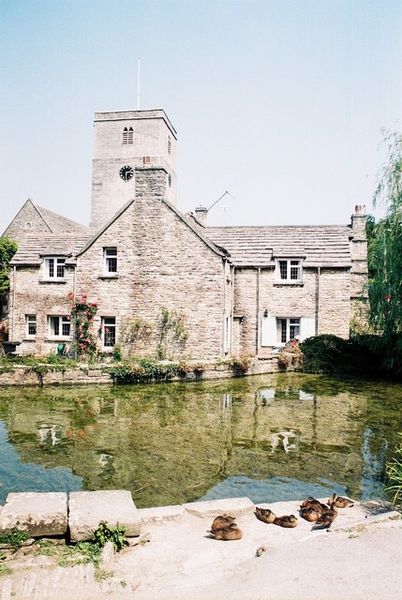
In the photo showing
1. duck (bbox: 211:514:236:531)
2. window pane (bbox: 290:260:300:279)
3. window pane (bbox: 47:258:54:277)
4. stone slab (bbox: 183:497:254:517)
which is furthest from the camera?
window pane (bbox: 47:258:54:277)

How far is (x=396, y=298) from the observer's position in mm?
20172

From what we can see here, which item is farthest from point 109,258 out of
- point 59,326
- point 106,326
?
point 59,326

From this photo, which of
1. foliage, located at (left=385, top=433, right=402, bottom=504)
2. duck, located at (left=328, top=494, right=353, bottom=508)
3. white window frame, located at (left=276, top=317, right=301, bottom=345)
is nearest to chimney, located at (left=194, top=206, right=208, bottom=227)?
white window frame, located at (left=276, top=317, right=301, bottom=345)

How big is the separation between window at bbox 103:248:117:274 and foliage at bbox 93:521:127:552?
784 inches

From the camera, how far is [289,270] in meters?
27.2

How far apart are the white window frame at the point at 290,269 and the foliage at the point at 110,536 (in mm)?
22277

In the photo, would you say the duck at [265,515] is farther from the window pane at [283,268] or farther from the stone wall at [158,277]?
the window pane at [283,268]

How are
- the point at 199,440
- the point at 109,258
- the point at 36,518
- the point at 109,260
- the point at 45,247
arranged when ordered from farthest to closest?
the point at 45,247 < the point at 109,260 < the point at 109,258 < the point at 199,440 < the point at 36,518

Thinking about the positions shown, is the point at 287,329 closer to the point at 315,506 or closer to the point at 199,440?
the point at 199,440

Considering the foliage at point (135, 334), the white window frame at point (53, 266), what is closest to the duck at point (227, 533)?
the foliage at point (135, 334)

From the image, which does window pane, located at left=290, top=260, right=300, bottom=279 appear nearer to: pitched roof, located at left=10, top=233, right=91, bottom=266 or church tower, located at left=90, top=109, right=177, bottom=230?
pitched roof, located at left=10, top=233, right=91, bottom=266

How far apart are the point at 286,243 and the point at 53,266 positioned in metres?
13.9

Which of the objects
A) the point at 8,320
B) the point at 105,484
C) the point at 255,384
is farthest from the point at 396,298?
the point at 8,320

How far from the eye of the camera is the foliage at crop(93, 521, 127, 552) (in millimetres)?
5625
